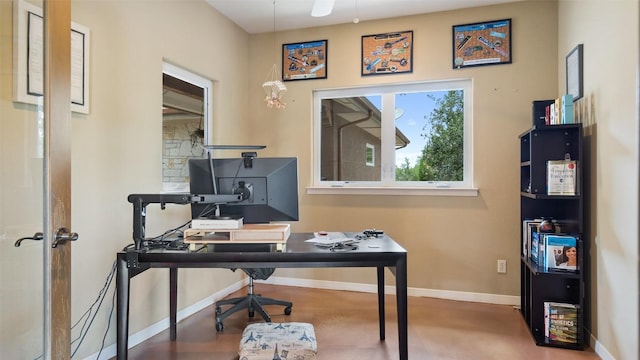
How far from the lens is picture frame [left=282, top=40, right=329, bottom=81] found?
3662 millimetres

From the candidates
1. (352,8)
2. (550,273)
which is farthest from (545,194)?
(352,8)

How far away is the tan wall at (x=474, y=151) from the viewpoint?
10.2ft

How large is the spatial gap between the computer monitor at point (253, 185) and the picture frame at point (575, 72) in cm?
220

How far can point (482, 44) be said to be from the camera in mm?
3207

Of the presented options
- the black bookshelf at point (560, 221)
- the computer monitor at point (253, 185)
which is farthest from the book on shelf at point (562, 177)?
the computer monitor at point (253, 185)

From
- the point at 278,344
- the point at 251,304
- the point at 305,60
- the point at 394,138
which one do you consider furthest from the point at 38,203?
the point at 394,138

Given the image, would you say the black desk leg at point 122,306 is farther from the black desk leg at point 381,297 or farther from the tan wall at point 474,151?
the tan wall at point 474,151

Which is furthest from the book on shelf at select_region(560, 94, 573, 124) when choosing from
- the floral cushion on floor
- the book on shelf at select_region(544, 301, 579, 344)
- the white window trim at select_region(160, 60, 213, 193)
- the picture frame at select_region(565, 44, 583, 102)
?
the white window trim at select_region(160, 60, 213, 193)

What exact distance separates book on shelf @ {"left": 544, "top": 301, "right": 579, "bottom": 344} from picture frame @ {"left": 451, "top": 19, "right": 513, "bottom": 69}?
2.08 m

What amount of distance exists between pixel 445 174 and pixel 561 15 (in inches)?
64.5

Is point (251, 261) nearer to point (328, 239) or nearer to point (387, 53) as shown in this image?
point (328, 239)

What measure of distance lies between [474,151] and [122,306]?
9.92 ft

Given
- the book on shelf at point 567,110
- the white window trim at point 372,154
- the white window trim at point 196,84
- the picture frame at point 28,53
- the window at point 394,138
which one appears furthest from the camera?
the white window trim at point 372,154

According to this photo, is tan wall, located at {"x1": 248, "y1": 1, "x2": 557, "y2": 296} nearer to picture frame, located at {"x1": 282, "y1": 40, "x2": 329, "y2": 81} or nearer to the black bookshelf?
picture frame, located at {"x1": 282, "y1": 40, "x2": 329, "y2": 81}
